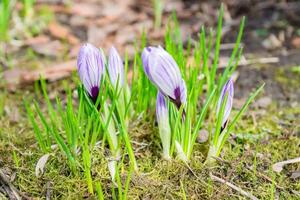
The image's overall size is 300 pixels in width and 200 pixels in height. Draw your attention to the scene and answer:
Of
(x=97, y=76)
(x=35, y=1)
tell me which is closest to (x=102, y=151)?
(x=97, y=76)

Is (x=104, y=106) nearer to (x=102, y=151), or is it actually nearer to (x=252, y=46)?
(x=102, y=151)

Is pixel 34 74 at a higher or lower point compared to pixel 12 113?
higher

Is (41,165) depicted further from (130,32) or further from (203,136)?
(130,32)

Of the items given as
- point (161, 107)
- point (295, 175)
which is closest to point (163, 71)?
point (161, 107)

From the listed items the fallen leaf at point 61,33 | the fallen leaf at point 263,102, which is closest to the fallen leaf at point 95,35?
the fallen leaf at point 61,33

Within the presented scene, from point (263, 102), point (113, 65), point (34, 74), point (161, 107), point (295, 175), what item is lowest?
point (295, 175)

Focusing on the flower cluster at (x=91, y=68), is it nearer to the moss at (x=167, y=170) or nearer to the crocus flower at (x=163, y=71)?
the crocus flower at (x=163, y=71)
